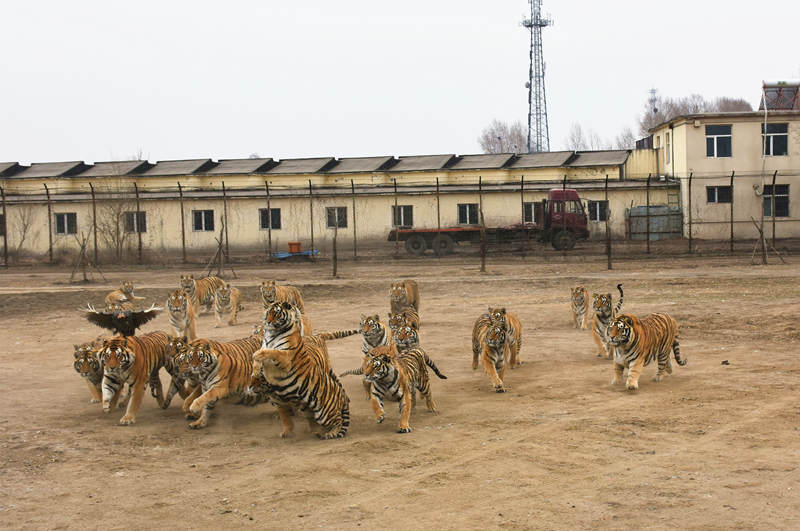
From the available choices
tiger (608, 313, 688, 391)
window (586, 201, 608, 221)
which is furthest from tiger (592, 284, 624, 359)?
window (586, 201, 608, 221)

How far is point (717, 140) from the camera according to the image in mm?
39062

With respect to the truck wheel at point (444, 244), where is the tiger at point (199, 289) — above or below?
below

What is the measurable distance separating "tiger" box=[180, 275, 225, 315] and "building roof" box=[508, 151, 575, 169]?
26.8m

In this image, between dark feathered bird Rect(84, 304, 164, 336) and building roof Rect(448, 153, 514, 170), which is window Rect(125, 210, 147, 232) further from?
dark feathered bird Rect(84, 304, 164, 336)

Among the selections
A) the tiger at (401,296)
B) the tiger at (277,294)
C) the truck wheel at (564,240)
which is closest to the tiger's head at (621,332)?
the tiger at (401,296)

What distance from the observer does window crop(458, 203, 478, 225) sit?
39656 millimetres

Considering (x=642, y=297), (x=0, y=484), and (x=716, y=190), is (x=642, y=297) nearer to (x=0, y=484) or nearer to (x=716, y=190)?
(x=0, y=484)

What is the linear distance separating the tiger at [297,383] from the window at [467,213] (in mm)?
31483

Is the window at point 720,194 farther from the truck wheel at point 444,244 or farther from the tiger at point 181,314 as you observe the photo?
the tiger at point 181,314

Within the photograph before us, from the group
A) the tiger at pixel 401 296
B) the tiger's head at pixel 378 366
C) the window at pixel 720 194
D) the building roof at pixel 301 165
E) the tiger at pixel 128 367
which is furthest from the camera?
the building roof at pixel 301 165

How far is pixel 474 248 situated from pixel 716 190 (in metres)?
11.2

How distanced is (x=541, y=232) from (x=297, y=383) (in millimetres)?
28120

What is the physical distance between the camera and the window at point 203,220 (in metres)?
40.8

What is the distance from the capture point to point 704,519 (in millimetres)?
5891
